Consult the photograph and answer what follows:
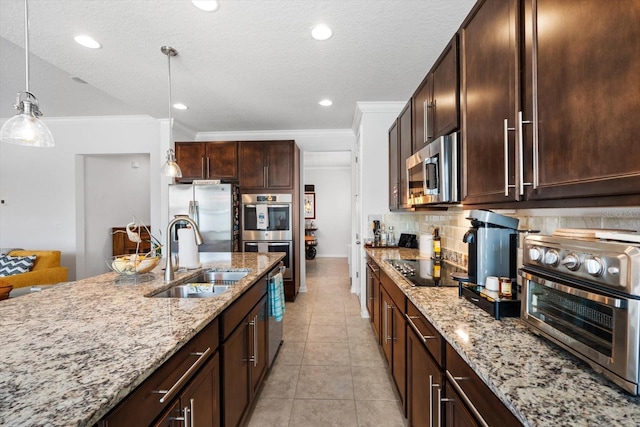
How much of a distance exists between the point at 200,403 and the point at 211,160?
12.6 ft

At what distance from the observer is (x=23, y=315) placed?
1163 millimetres

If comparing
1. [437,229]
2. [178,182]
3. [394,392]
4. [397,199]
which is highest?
[178,182]

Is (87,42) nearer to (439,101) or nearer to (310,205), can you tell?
(439,101)

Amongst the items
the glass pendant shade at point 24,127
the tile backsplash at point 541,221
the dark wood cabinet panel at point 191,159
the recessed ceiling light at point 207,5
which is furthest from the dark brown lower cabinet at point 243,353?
the dark wood cabinet panel at point 191,159

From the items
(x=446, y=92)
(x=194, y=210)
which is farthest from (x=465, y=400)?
(x=194, y=210)

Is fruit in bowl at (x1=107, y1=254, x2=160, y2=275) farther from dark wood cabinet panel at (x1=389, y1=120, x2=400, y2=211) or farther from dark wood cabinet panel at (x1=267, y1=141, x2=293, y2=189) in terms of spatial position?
dark wood cabinet panel at (x1=267, y1=141, x2=293, y2=189)

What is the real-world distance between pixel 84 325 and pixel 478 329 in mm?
1427

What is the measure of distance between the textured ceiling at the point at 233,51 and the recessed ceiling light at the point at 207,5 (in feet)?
0.18

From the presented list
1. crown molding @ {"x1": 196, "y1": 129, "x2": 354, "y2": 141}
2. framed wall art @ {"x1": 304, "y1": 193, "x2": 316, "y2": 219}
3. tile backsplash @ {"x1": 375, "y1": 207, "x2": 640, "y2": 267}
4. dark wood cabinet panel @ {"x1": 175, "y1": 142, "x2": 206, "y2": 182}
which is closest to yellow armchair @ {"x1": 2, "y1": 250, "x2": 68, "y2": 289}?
dark wood cabinet panel @ {"x1": 175, "y1": 142, "x2": 206, "y2": 182}

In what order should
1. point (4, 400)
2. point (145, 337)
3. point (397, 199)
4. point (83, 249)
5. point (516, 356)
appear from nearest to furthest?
point (4, 400)
point (516, 356)
point (145, 337)
point (397, 199)
point (83, 249)

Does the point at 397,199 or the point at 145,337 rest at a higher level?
the point at 397,199

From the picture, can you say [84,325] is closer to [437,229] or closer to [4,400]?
[4,400]

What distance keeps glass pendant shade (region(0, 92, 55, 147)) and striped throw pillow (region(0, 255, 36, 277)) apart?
3.36 metres

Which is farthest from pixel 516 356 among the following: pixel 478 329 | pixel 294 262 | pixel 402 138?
pixel 294 262
